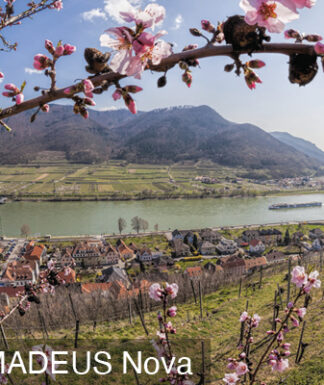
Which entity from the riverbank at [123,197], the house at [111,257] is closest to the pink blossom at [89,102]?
the house at [111,257]

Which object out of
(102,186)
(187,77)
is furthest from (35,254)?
(102,186)

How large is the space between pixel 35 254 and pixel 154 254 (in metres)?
12.1

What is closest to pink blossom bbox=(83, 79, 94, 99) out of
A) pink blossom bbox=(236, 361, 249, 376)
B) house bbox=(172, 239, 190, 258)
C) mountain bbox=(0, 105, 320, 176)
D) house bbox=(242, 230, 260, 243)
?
pink blossom bbox=(236, 361, 249, 376)

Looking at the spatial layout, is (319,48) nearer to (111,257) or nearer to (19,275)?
(19,275)

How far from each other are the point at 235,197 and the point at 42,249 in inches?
1905

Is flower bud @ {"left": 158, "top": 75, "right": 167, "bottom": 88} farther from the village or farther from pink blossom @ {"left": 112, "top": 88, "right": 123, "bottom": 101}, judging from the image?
the village

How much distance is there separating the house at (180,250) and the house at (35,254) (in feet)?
45.8

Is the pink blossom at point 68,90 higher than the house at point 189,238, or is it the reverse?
the pink blossom at point 68,90

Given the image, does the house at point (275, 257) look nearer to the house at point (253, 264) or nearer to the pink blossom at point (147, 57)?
the house at point (253, 264)

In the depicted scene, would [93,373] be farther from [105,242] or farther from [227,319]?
[105,242]

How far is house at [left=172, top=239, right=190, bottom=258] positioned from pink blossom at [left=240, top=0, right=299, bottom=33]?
2872cm

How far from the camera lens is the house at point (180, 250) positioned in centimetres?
2845

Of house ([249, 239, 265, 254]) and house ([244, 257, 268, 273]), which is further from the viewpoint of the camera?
house ([249, 239, 265, 254])

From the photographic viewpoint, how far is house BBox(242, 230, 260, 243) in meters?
33.5
